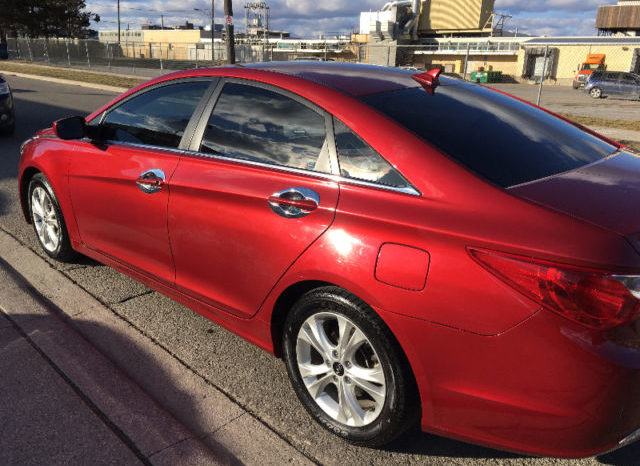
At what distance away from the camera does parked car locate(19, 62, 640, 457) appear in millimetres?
1803

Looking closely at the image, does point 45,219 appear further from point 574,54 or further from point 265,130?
point 574,54

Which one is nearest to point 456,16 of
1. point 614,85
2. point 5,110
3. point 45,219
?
point 614,85

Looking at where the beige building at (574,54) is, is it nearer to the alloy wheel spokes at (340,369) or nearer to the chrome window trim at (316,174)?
the chrome window trim at (316,174)

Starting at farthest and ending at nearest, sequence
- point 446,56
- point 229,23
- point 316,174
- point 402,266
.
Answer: point 446,56
point 229,23
point 316,174
point 402,266

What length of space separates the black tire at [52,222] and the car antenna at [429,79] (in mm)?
2694

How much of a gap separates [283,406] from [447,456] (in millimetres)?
808

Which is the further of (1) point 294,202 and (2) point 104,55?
(2) point 104,55

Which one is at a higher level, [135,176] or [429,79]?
[429,79]

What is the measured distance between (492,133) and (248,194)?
1.15m

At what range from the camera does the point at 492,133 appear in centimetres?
251

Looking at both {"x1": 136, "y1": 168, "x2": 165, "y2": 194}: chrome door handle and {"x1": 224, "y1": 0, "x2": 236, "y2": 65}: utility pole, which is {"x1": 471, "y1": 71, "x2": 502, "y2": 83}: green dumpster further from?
{"x1": 136, "y1": 168, "x2": 165, "y2": 194}: chrome door handle

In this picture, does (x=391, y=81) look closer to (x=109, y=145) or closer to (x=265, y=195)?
(x=265, y=195)

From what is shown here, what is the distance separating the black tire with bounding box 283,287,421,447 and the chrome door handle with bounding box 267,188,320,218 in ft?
1.14

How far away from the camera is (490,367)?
6.25ft
